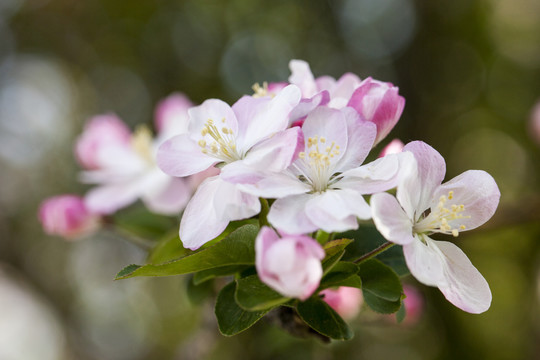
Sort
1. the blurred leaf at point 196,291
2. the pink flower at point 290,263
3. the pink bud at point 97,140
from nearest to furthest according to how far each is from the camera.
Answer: the pink flower at point 290,263 → the blurred leaf at point 196,291 → the pink bud at point 97,140

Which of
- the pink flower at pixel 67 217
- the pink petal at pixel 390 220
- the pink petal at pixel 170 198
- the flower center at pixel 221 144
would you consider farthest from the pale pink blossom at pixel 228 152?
the pink flower at pixel 67 217

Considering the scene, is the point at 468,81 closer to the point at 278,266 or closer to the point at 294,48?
the point at 294,48

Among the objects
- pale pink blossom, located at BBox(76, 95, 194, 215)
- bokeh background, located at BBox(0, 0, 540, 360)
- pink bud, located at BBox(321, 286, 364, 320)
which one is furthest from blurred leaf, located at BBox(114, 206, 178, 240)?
bokeh background, located at BBox(0, 0, 540, 360)

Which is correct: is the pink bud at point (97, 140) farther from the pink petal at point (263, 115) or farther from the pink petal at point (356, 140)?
the pink petal at point (356, 140)

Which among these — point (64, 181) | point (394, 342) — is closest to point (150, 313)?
point (64, 181)

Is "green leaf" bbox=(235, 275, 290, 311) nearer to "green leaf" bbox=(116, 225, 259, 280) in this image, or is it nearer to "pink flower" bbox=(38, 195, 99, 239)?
"green leaf" bbox=(116, 225, 259, 280)
